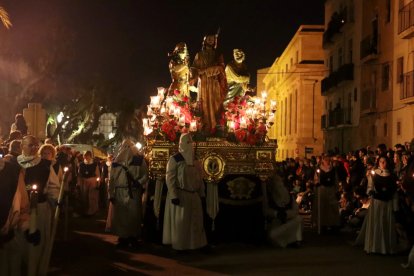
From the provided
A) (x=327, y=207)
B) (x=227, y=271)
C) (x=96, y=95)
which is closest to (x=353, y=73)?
(x=96, y=95)

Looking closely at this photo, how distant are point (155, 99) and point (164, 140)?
1109 millimetres

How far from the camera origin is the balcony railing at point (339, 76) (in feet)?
127

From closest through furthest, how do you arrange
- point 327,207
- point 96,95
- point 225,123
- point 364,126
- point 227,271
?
point 227,271 → point 225,123 → point 327,207 → point 364,126 → point 96,95

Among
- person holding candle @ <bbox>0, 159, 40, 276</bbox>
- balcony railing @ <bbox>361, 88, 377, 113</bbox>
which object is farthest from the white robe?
balcony railing @ <bbox>361, 88, 377, 113</bbox>

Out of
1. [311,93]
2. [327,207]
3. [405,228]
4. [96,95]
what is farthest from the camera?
[311,93]

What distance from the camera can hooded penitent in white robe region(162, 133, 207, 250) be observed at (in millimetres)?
11938

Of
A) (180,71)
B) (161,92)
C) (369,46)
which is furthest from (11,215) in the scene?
(369,46)

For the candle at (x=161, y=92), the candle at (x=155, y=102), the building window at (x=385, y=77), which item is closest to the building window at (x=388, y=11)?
the building window at (x=385, y=77)

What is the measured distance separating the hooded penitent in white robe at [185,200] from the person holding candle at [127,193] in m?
1.21

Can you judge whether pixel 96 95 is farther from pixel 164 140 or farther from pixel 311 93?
pixel 164 140

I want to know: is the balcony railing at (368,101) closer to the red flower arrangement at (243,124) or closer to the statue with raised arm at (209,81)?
the red flower arrangement at (243,124)

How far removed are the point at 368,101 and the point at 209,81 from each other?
22.7 metres

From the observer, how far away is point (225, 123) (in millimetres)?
14180

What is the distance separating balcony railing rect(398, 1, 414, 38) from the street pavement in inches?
614
